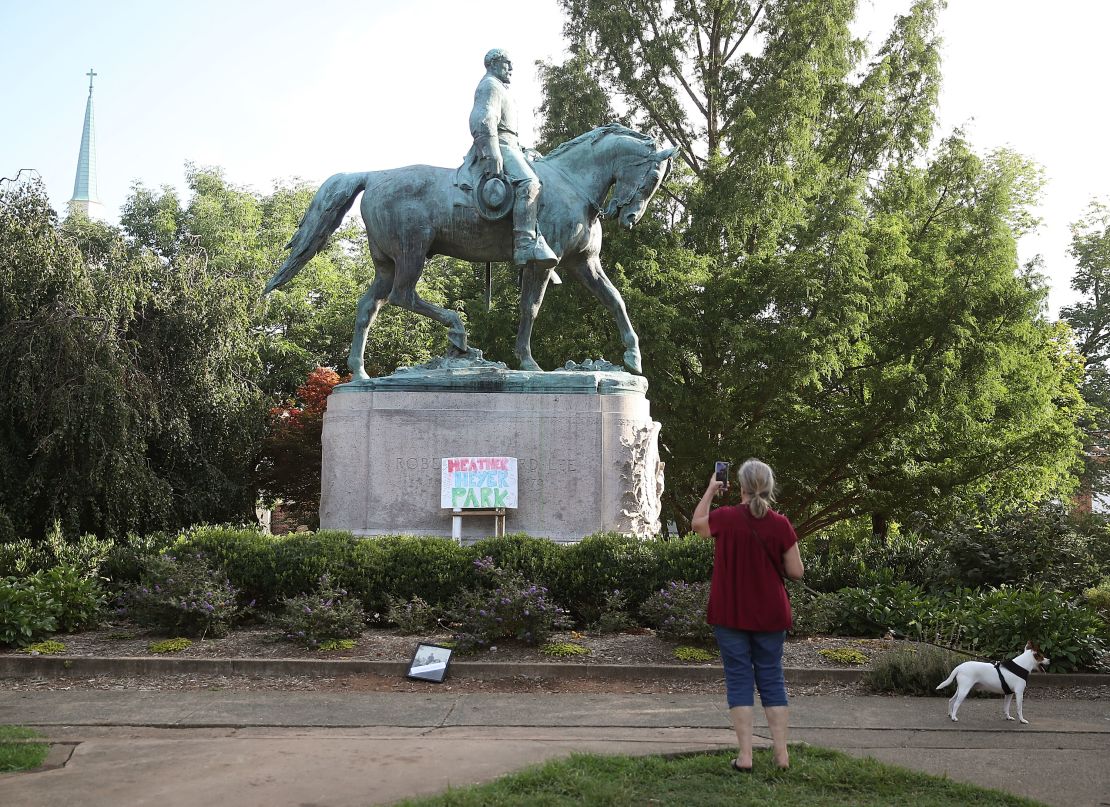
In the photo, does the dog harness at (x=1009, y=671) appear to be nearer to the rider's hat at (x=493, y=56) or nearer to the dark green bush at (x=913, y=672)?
the dark green bush at (x=913, y=672)

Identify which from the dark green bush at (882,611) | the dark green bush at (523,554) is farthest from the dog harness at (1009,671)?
the dark green bush at (523,554)

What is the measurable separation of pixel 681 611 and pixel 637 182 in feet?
18.2

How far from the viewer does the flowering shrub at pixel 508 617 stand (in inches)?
373

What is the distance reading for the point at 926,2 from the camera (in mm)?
27062

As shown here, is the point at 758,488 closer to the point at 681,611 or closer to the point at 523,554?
the point at 681,611

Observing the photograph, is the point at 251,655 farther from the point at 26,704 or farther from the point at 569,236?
the point at 569,236

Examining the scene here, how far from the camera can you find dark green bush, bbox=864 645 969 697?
27.8 feet

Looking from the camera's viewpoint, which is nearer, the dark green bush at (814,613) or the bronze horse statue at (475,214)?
the dark green bush at (814,613)

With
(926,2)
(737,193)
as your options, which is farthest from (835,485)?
(926,2)

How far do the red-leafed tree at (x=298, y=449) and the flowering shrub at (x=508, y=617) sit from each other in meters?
13.7

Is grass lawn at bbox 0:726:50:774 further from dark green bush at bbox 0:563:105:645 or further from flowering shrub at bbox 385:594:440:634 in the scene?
flowering shrub at bbox 385:594:440:634

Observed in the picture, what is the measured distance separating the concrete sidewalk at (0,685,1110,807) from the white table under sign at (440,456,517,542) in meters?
3.84

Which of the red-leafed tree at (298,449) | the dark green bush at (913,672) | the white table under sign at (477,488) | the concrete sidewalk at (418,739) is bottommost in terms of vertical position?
the concrete sidewalk at (418,739)

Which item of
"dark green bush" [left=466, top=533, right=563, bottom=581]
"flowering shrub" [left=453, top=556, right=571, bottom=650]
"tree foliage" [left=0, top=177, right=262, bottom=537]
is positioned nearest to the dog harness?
"flowering shrub" [left=453, top=556, right=571, bottom=650]
